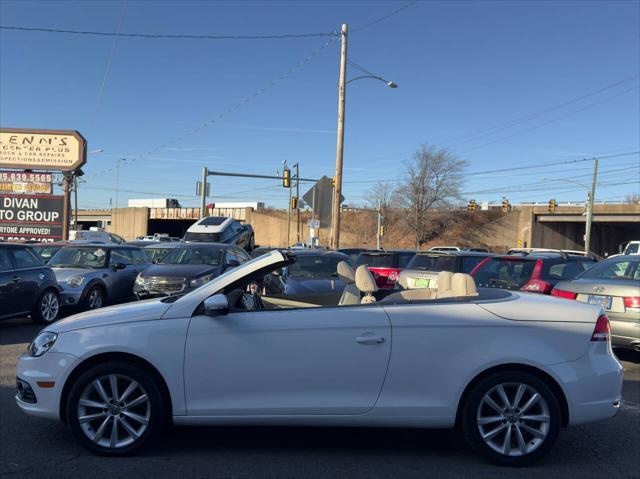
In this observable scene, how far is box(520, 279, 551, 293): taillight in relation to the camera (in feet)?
31.8

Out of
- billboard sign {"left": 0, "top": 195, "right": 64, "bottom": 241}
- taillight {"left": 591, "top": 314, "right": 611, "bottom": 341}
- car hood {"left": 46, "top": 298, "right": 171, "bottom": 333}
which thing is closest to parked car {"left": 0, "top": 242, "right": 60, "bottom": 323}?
car hood {"left": 46, "top": 298, "right": 171, "bottom": 333}

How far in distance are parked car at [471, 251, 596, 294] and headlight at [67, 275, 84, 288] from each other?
787 cm

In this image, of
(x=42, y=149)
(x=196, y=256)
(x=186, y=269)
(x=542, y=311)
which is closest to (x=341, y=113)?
(x=196, y=256)

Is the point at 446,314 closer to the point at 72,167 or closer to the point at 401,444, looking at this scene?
the point at 401,444

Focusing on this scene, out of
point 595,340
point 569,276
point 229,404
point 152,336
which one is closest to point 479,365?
point 595,340

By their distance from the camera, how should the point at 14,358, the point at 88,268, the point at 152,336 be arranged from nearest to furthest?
the point at 152,336
the point at 14,358
the point at 88,268

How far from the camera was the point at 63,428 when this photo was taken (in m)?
4.87

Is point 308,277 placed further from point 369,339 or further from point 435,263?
point 369,339

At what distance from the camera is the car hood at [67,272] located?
11922mm

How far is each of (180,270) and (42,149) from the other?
1589 centimetres

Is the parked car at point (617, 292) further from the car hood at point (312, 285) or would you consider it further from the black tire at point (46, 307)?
the black tire at point (46, 307)

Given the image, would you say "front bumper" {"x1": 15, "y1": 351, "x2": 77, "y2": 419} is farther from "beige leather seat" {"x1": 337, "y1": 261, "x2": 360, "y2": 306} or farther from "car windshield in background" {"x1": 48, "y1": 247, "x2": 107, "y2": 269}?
"car windshield in background" {"x1": 48, "y1": 247, "x2": 107, "y2": 269}

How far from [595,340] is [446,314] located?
116 centimetres

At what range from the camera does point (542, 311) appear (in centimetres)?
439
